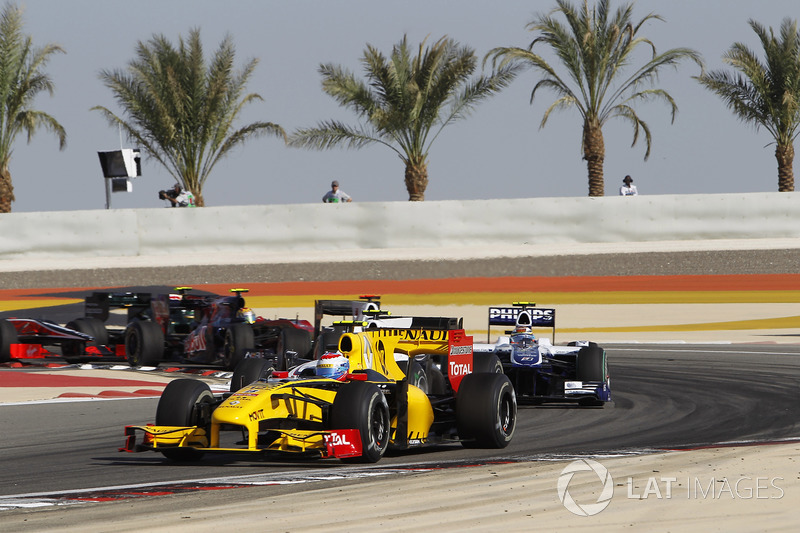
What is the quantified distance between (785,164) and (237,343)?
29.4 metres

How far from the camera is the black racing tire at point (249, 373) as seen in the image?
1252 centimetres

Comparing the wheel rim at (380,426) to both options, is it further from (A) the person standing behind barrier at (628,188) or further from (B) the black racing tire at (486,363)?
(A) the person standing behind barrier at (628,188)

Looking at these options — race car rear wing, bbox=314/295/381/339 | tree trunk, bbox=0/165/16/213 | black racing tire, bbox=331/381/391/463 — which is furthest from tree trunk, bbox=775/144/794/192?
black racing tire, bbox=331/381/391/463

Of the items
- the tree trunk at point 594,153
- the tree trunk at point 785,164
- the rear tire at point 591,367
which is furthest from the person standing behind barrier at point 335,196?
the rear tire at point 591,367

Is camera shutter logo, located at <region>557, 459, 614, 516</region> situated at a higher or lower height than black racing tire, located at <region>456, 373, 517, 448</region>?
lower

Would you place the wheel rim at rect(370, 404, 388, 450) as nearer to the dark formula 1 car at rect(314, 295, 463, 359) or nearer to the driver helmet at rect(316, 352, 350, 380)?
the driver helmet at rect(316, 352, 350, 380)

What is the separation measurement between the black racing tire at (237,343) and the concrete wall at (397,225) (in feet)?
51.8

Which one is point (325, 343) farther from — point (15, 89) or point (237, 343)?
point (15, 89)

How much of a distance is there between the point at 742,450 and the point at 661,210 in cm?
2395

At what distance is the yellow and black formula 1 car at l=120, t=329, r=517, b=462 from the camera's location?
33.4 ft

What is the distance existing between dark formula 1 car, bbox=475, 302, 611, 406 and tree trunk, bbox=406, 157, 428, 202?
86.7 ft

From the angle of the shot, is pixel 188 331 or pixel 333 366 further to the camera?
pixel 188 331

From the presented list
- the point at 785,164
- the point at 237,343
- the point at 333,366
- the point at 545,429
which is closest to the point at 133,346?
the point at 237,343

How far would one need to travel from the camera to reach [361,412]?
10.2 metres
